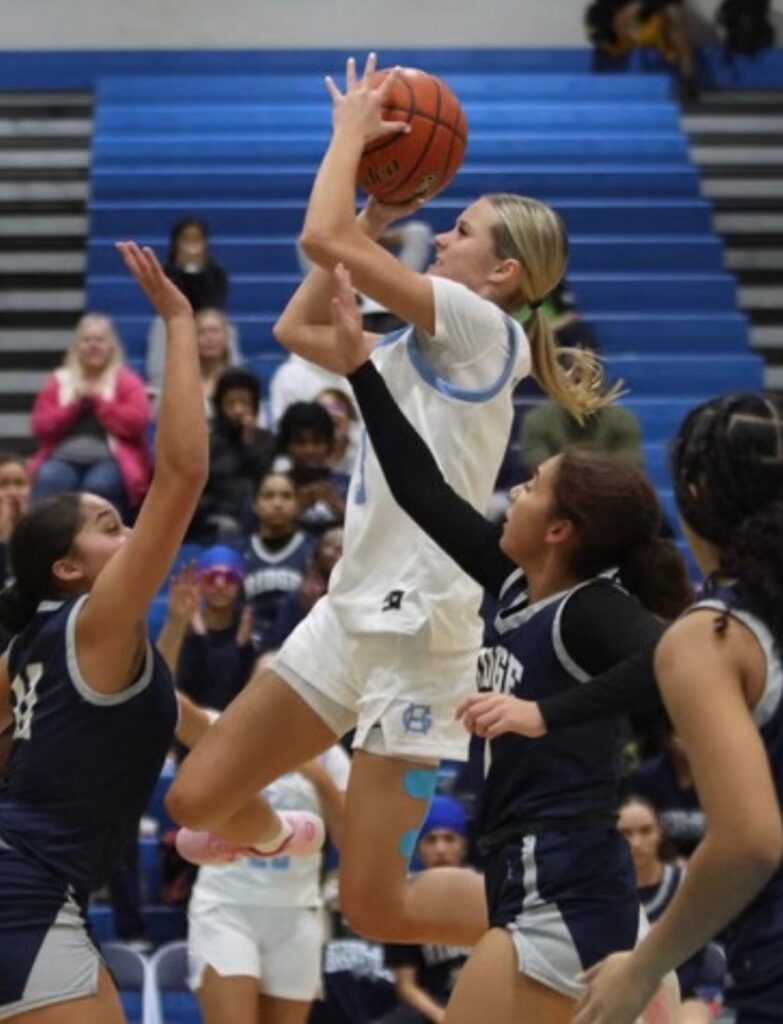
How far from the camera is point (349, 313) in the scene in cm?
420

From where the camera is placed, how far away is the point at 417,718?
186 inches

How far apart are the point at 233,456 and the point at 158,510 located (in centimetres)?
568

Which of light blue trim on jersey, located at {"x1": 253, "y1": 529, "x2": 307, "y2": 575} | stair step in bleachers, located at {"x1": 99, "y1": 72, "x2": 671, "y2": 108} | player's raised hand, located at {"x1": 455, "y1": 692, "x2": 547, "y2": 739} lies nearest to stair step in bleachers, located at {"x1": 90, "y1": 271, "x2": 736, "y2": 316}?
stair step in bleachers, located at {"x1": 99, "y1": 72, "x2": 671, "y2": 108}

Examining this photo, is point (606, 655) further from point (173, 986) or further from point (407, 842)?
point (173, 986)

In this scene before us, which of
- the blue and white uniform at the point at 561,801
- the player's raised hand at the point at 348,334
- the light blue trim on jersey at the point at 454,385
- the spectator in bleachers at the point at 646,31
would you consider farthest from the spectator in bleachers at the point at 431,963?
the spectator in bleachers at the point at 646,31

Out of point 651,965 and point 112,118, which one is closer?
point 651,965

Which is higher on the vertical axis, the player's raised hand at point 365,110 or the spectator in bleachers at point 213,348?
the spectator in bleachers at point 213,348

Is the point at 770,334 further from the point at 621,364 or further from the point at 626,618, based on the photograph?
the point at 626,618

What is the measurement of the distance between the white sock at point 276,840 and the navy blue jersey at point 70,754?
0.77m

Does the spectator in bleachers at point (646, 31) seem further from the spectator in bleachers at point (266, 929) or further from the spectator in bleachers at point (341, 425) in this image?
the spectator in bleachers at point (266, 929)

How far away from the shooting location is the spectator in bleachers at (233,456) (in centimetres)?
981

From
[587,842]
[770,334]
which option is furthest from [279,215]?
[587,842]

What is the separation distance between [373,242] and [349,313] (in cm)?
54

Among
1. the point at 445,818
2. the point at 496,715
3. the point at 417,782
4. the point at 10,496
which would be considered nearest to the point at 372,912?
the point at 417,782
